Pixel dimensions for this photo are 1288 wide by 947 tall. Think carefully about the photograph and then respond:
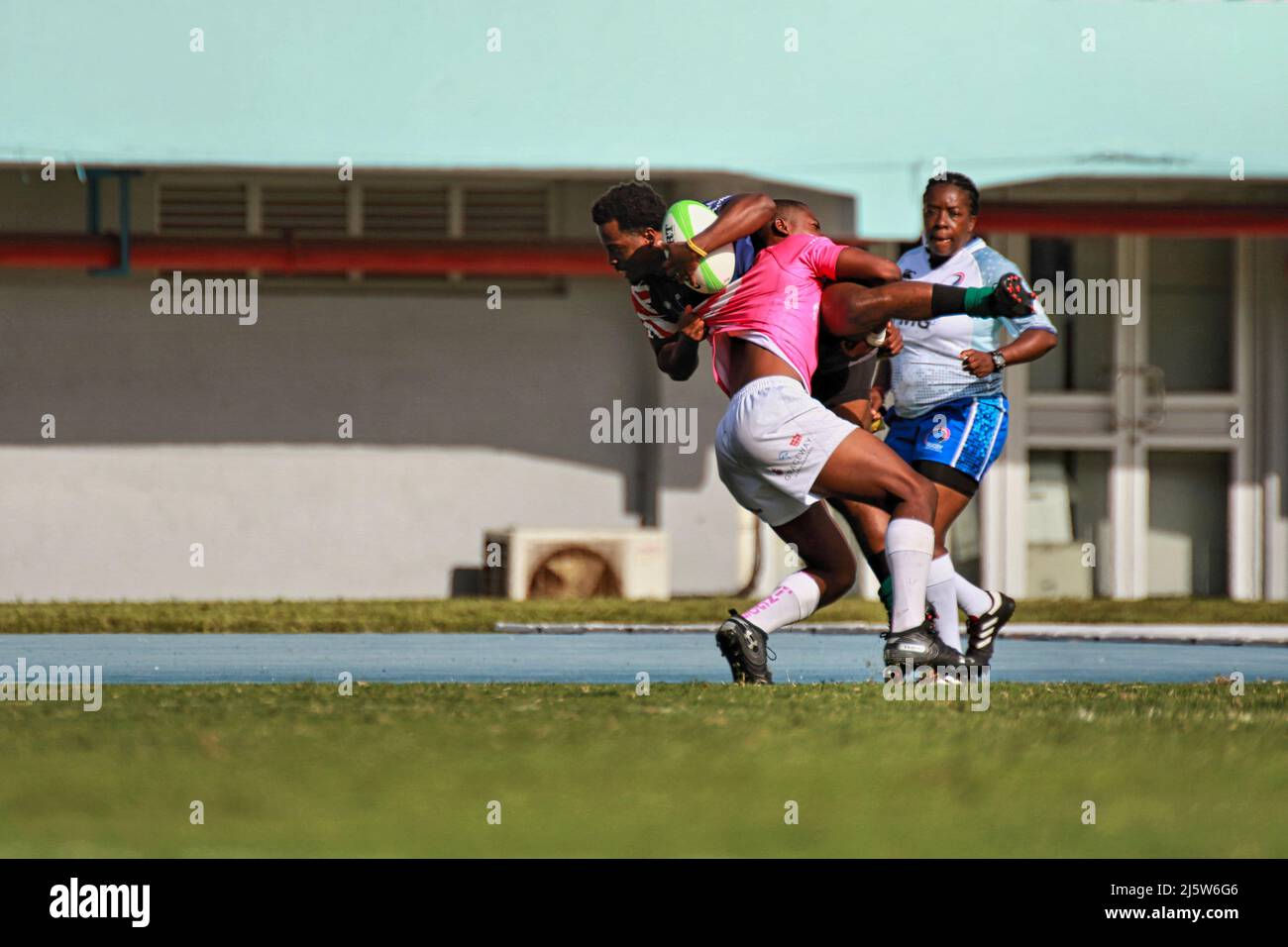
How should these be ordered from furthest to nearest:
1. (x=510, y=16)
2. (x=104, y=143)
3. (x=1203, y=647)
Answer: (x=510, y=16)
(x=104, y=143)
(x=1203, y=647)

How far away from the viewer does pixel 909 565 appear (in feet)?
21.6

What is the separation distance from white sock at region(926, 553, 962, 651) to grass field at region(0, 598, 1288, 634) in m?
4.20

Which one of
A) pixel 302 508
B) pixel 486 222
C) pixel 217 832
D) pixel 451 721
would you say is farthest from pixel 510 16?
pixel 217 832

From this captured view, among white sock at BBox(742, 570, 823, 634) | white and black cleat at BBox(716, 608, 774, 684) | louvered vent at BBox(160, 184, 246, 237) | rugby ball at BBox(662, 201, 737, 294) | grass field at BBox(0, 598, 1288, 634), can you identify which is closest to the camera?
rugby ball at BBox(662, 201, 737, 294)

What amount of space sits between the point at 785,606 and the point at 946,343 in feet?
4.76

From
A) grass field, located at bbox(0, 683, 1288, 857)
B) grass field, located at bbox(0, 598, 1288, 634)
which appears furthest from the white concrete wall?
grass field, located at bbox(0, 683, 1288, 857)

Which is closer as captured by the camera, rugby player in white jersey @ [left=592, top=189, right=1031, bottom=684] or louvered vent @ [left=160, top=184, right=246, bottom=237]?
rugby player in white jersey @ [left=592, top=189, right=1031, bottom=684]

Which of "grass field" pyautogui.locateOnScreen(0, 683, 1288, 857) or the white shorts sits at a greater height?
the white shorts

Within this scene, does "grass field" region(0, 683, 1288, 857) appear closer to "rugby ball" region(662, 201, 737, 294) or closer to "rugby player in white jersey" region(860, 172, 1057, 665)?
→ "rugby ball" region(662, 201, 737, 294)

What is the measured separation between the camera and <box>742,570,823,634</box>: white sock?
270 inches

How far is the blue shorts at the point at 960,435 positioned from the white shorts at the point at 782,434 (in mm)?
1151
